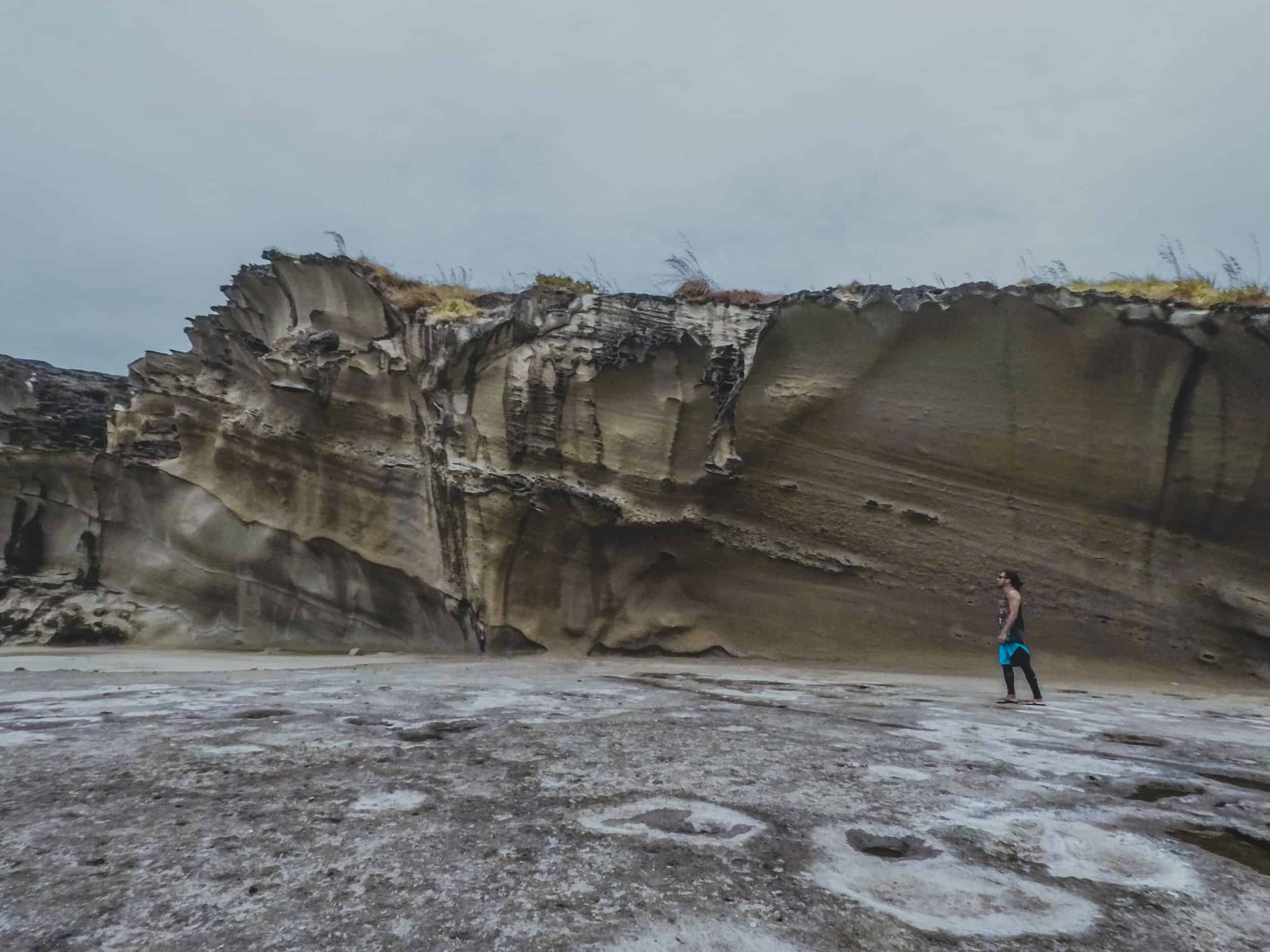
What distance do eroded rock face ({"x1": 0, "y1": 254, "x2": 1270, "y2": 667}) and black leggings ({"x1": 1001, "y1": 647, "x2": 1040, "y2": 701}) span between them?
2694 millimetres

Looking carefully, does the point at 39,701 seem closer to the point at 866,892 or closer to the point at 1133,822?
the point at 866,892

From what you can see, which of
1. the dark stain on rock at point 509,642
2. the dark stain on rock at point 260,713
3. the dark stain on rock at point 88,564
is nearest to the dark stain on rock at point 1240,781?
the dark stain on rock at point 260,713

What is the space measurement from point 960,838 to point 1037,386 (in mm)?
6849

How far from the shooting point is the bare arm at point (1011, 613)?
19.3ft

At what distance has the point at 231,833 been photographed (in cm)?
217

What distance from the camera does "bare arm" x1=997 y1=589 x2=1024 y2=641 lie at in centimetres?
589

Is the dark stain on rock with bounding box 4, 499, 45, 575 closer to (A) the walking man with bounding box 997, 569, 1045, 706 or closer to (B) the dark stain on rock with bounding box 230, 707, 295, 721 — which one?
(B) the dark stain on rock with bounding box 230, 707, 295, 721

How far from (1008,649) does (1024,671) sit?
0.82 feet

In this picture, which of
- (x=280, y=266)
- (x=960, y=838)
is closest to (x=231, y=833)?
(x=960, y=838)

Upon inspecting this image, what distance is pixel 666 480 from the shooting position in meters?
9.23

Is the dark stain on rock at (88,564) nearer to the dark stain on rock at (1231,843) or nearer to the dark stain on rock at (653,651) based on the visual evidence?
the dark stain on rock at (653,651)

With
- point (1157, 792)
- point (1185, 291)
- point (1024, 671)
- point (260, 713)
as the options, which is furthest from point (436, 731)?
point (1185, 291)

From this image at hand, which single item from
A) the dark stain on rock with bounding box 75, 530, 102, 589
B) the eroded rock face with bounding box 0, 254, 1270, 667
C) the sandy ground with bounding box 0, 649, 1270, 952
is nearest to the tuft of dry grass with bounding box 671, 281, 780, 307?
the eroded rock face with bounding box 0, 254, 1270, 667

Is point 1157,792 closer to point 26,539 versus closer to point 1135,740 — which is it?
point 1135,740
